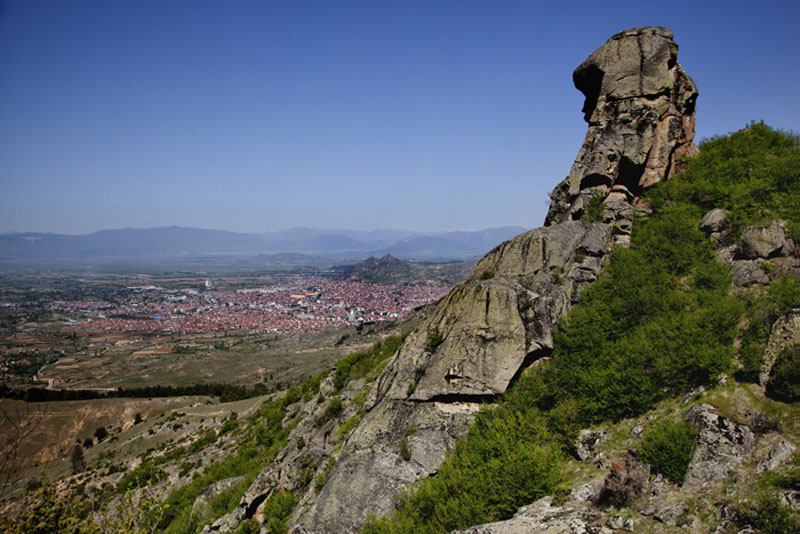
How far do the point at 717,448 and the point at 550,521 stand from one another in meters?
5.83

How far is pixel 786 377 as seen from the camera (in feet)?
43.5

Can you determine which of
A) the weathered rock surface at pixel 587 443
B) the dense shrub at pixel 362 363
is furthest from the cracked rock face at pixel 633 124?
the dense shrub at pixel 362 363

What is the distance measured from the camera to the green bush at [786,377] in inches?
513

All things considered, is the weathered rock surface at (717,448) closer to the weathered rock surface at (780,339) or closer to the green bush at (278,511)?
the weathered rock surface at (780,339)

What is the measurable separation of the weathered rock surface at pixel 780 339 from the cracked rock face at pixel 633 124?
13.4 m

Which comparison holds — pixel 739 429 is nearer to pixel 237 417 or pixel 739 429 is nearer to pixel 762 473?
pixel 762 473

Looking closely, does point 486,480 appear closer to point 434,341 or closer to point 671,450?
point 671,450

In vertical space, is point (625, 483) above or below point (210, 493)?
above

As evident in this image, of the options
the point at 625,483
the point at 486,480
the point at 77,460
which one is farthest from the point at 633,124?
the point at 77,460

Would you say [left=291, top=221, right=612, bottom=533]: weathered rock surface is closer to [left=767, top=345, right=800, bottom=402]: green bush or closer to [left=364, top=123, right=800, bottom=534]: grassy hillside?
[left=364, top=123, right=800, bottom=534]: grassy hillside

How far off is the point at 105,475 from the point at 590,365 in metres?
45.2

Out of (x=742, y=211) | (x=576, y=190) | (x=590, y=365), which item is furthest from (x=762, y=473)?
(x=576, y=190)

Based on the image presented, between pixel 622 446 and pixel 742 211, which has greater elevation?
pixel 742 211

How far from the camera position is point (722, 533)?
10172 millimetres
